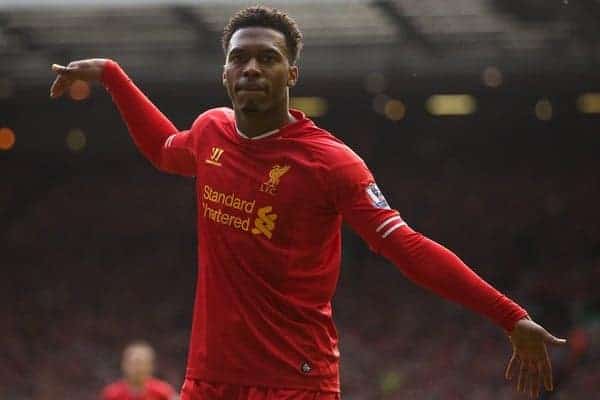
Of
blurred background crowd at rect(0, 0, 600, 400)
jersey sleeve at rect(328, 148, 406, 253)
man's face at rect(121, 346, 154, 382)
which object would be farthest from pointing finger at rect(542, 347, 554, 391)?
blurred background crowd at rect(0, 0, 600, 400)

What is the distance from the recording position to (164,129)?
4.62 meters

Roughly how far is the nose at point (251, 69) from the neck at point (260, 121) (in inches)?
5.4

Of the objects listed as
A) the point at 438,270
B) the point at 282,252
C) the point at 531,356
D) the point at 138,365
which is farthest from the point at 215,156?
the point at 138,365

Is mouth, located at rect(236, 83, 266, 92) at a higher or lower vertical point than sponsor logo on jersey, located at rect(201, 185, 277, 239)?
higher

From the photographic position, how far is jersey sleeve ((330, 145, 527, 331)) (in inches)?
148

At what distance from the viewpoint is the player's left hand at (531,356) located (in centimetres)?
371

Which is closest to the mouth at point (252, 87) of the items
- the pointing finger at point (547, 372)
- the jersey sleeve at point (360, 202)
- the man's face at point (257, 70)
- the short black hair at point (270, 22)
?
the man's face at point (257, 70)

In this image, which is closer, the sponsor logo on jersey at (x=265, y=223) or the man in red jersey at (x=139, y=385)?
the sponsor logo on jersey at (x=265, y=223)

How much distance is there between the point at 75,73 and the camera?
182 inches

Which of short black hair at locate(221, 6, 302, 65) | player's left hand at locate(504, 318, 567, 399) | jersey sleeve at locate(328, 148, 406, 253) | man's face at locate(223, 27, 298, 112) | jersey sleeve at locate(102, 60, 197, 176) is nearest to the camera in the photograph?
player's left hand at locate(504, 318, 567, 399)

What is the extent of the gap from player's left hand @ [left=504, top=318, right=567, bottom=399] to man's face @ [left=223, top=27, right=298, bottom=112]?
43.1 inches

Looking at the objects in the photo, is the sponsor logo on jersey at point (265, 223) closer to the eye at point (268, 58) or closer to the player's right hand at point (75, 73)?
the eye at point (268, 58)

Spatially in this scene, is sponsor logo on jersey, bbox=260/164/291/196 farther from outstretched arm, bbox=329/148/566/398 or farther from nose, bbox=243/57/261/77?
nose, bbox=243/57/261/77

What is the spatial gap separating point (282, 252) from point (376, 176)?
537 inches
